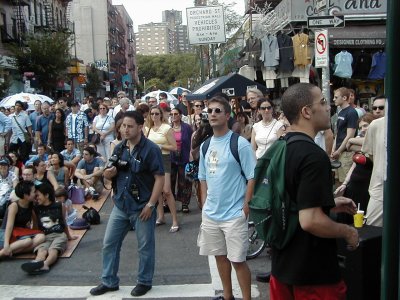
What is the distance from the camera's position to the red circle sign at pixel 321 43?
335 inches

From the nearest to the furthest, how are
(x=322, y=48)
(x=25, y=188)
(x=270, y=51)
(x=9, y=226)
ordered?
(x=9, y=226), (x=25, y=188), (x=322, y=48), (x=270, y=51)

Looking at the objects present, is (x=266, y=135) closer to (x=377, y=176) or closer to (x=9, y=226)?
(x=377, y=176)

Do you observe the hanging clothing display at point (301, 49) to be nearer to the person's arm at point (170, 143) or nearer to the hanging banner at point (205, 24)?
the hanging banner at point (205, 24)

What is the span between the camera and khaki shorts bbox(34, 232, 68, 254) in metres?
6.54

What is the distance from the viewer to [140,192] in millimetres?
5234

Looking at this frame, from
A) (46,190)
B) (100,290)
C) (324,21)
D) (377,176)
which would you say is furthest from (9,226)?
(324,21)

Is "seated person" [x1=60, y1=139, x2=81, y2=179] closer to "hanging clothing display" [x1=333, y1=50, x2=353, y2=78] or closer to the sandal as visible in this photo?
the sandal

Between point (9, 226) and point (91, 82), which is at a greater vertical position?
point (91, 82)

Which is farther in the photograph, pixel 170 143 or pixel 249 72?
pixel 249 72

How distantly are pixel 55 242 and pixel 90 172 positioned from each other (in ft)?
13.8

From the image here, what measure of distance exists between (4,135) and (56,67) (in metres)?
23.2

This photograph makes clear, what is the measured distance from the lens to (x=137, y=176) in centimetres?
525

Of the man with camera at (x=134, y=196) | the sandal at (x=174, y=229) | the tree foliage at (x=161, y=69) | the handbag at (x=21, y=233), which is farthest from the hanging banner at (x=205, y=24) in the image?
the tree foliage at (x=161, y=69)

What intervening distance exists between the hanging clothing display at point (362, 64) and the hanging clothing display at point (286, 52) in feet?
5.36
